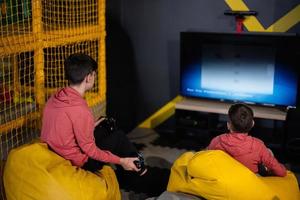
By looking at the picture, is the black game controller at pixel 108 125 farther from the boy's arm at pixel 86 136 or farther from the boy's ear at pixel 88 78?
the boy's ear at pixel 88 78

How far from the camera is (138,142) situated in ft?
15.4

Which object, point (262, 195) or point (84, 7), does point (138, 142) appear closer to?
point (84, 7)

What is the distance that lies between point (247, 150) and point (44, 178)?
1238 millimetres

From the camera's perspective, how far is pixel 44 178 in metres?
2.56

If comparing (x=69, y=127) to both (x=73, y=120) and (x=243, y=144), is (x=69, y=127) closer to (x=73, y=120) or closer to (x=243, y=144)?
(x=73, y=120)

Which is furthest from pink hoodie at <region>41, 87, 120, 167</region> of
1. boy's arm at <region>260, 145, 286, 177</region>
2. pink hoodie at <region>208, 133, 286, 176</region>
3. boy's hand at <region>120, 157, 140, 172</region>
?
boy's arm at <region>260, 145, 286, 177</region>

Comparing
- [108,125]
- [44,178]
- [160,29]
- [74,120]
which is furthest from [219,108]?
[44,178]

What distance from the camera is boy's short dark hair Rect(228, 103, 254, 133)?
2.78 metres

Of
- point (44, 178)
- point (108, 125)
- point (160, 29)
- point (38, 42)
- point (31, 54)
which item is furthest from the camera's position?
point (160, 29)

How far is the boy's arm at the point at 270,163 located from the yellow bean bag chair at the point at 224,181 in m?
0.08

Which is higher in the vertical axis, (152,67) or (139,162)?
(152,67)

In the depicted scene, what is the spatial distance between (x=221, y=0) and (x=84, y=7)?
1449mm

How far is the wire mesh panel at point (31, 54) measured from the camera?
9.55 feet

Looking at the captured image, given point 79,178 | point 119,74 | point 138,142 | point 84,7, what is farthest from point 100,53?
point 79,178
